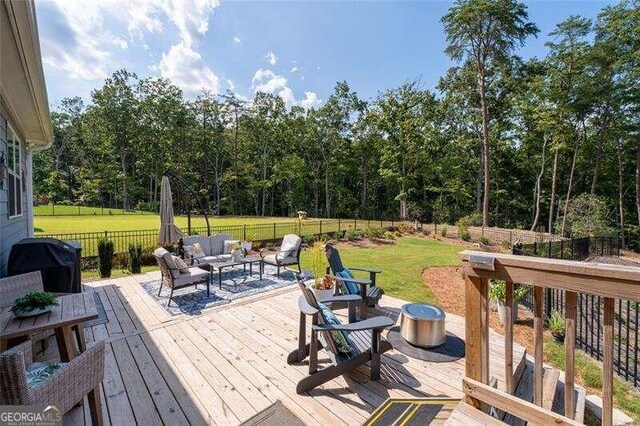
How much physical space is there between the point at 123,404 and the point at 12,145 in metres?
5.10

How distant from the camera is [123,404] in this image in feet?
8.20

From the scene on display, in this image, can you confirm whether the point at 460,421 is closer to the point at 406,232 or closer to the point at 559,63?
the point at 406,232

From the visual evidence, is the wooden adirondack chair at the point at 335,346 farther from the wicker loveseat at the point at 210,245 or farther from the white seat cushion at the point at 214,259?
the wicker loveseat at the point at 210,245

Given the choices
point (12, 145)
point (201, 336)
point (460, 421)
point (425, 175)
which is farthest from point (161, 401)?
point (425, 175)

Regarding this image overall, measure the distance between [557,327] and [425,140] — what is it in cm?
2280

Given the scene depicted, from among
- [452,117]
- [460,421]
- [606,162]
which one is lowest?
[460,421]

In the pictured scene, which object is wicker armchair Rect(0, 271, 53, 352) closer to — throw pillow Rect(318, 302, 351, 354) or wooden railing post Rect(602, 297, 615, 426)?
throw pillow Rect(318, 302, 351, 354)

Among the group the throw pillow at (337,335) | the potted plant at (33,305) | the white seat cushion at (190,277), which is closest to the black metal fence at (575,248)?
the throw pillow at (337,335)

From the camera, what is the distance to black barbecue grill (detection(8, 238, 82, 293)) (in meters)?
3.91

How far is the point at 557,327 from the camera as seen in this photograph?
4312 mm

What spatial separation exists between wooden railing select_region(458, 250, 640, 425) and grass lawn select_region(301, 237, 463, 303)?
4258 mm

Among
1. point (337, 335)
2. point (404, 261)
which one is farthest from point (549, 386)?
point (404, 261)

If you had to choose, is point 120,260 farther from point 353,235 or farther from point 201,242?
point 353,235

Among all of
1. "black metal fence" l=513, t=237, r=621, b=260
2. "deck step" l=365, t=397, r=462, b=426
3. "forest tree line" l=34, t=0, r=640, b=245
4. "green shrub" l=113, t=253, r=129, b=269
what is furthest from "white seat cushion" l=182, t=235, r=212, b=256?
"black metal fence" l=513, t=237, r=621, b=260
